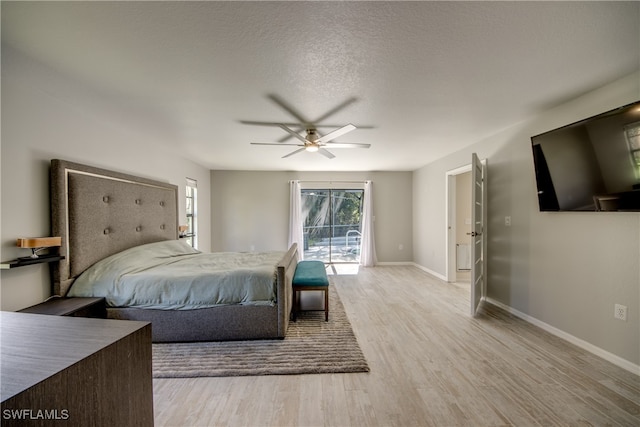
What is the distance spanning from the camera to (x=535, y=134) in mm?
2646

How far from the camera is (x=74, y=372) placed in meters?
0.67

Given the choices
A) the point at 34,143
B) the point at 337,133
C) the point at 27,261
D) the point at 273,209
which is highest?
the point at 337,133

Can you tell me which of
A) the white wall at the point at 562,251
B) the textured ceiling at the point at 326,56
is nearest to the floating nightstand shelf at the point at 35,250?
the textured ceiling at the point at 326,56

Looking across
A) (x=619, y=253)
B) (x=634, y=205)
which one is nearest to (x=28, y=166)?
(x=634, y=205)

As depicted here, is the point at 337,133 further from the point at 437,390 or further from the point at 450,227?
the point at 450,227

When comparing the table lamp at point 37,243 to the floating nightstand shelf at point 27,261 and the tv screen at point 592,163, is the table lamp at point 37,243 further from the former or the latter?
the tv screen at point 592,163

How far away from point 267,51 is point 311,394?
2308 millimetres

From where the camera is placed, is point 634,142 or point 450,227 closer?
point 634,142

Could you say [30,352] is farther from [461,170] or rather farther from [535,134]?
[461,170]

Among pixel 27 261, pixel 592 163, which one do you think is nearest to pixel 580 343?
pixel 592 163

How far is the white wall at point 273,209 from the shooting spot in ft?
18.9

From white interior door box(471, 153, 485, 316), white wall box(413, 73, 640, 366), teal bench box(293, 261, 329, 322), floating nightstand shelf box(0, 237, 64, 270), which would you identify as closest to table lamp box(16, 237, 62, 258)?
floating nightstand shelf box(0, 237, 64, 270)

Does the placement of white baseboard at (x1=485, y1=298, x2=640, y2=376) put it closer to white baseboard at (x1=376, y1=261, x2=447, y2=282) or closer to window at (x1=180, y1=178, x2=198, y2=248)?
white baseboard at (x1=376, y1=261, x2=447, y2=282)

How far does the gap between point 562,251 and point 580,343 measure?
84cm
